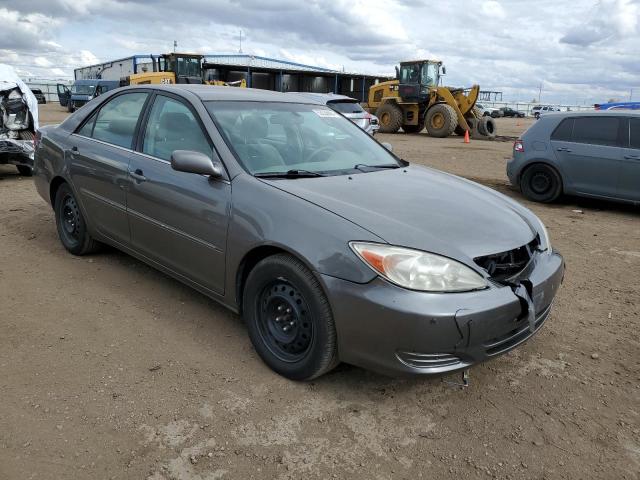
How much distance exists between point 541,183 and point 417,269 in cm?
667

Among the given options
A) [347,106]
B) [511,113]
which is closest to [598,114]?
[347,106]

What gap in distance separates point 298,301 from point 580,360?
1875mm

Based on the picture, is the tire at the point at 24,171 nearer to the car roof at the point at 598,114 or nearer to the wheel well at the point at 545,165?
the wheel well at the point at 545,165

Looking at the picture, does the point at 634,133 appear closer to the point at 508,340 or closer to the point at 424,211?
the point at 424,211

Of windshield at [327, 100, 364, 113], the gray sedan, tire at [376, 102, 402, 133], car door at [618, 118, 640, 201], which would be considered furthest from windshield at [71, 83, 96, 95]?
the gray sedan

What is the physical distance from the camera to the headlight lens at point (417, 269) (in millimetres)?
2430

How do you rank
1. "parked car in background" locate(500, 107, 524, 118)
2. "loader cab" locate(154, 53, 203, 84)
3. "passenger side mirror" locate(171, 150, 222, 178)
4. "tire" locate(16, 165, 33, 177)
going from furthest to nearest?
"parked car in background" locate(500, 107, 524, 118) → "loader cab" locate(154, 53, 203, 84) → "tire" locate(16, 165, 33, 177) → "passenger side mirror" locate(171, 150, 222, 178)

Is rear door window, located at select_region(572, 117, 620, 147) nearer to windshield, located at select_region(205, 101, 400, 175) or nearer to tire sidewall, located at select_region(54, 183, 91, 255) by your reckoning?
windshield, located at select_region(205, 101, 400, 175)

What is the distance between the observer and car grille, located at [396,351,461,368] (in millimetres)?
2449

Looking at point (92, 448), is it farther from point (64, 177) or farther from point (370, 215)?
point (64, 177)

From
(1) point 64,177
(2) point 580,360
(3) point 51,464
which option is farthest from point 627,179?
(3) point 51,464

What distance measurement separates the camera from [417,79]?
2280cm

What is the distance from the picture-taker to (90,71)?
52281 mm

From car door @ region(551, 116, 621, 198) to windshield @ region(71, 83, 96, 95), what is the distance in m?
36.3
